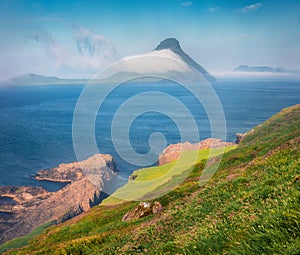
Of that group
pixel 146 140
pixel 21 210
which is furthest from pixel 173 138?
pixel 21 210

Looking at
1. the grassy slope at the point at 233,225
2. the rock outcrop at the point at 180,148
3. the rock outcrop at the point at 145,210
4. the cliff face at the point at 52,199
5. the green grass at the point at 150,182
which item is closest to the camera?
the grassy slope at the point at 233,225

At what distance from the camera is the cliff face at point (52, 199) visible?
2823 inches

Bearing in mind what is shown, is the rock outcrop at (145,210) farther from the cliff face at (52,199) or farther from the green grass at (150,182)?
the cliff face at (52,199)

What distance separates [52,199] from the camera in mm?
83250

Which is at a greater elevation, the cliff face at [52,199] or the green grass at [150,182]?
the green grass at [150,182]

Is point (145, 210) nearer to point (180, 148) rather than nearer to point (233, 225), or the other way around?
point (233, 225)

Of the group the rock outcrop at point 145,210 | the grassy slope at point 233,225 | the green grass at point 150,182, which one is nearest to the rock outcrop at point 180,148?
the green grass at point 150,182

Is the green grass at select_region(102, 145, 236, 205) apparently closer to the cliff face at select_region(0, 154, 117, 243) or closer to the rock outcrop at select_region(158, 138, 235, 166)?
the cliff face at select_region(0, 154, 117, 243)

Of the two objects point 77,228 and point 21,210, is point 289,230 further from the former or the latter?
point 21,210

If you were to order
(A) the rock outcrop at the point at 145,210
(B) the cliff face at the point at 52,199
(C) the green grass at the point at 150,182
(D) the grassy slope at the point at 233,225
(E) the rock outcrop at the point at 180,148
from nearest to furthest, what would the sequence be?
1. (D) the grassy slope at the point at 233,225
2. (A) the rock outcrop at the point at 145,210
3. (C) the green grass at the point at 150,182
4. (B) the cliff face at the point at 52,199
5. (E) the rock outcrop at the point at 180,148

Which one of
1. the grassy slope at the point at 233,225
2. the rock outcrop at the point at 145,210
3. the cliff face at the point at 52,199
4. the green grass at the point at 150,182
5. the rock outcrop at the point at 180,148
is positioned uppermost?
the grassy slope at the point at 233,225

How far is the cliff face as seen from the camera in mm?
71706

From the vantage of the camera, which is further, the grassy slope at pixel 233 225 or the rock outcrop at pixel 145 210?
the rock outcrop at pixel 145 210

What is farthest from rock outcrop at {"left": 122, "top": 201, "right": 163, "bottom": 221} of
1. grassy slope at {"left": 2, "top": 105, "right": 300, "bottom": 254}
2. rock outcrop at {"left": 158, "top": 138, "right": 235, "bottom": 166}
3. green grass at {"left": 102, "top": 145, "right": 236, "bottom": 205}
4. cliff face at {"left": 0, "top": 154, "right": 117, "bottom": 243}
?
rock outcrop at {"left": 158, "top": 138, "right": 235, "bottom": 166}
